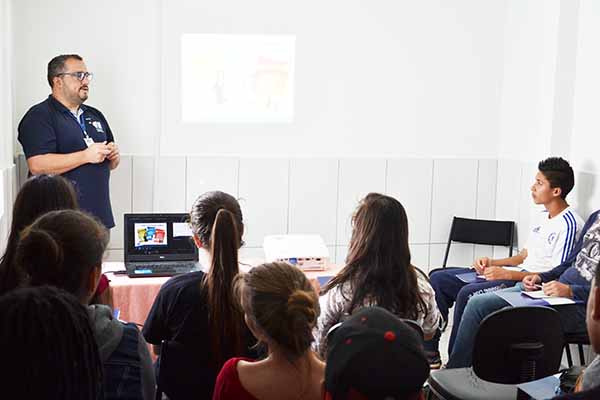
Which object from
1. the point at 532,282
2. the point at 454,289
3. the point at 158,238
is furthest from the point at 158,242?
the point at 532,282

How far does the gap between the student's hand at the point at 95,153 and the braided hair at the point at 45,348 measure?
3.07 m

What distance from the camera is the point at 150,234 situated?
369cm

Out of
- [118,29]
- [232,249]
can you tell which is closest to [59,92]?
[118,29]

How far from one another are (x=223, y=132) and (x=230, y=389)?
3.24 meters

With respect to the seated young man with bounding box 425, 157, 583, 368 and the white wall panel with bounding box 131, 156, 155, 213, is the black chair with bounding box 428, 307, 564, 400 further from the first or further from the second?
the white wall panel with bounding box 131, 156, 155, 213

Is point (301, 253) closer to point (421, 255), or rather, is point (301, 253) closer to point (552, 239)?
point (552, 239)

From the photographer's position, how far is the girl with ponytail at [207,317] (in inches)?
90.5

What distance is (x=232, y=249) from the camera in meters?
2.38

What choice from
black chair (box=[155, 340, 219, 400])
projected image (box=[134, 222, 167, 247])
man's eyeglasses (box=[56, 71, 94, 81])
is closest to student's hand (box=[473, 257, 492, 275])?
projected image (box=[134, 222, 167, 247])

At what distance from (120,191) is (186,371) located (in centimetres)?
253

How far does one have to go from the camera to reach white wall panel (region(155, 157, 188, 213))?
4.75m

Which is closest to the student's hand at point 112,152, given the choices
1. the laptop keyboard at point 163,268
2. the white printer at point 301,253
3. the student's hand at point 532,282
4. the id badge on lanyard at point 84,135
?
the id badge on lanyard at point 84,135

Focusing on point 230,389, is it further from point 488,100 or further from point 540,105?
point 488,100

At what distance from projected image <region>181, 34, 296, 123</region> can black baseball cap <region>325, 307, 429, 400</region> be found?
12.0 ft
